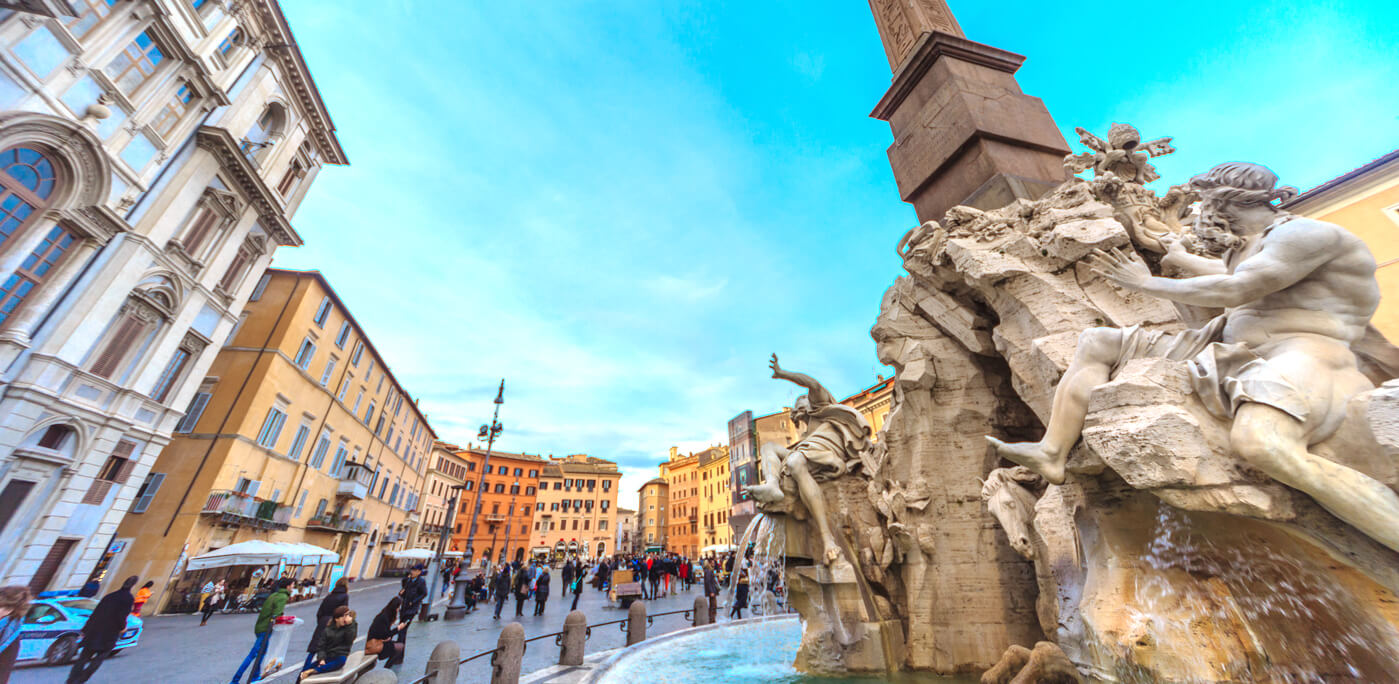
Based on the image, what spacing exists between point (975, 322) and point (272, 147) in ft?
78.3

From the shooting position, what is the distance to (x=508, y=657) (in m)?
5.18

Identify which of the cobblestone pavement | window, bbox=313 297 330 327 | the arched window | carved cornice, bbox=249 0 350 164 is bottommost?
the cobblestone pavement

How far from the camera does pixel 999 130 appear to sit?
696 centimetres

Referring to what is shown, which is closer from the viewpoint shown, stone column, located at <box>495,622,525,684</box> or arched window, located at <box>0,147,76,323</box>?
stone column, located at <box>495,622,525,684</box>

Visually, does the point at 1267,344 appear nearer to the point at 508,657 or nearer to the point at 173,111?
the point at 508,657

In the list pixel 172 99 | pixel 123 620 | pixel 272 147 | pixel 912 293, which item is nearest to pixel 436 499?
pixel 272 147

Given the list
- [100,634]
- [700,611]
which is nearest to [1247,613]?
[700,611]

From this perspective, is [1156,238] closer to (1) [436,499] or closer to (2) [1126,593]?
(2) [1126,593]

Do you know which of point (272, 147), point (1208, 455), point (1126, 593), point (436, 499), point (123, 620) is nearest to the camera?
point (1208, 455)

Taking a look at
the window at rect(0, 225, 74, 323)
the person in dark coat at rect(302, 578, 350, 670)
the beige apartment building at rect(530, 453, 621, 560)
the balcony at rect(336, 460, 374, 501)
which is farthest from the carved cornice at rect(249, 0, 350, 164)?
the beige apartment building at rect(530, 453, 621, 560)

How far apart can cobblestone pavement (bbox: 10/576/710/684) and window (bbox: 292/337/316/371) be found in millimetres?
10353

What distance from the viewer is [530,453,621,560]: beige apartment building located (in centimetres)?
5725

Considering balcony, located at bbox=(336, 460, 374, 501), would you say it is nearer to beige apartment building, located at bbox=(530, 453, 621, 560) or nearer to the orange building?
the orange building

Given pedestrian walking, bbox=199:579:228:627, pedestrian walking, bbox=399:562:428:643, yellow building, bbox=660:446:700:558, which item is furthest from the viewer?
yellow building, bbox=660:446:700:558
